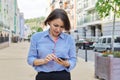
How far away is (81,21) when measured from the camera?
75.6 meters

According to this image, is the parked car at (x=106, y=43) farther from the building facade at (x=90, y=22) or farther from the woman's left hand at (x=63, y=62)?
the woman's left hand at (x=63, y=62)

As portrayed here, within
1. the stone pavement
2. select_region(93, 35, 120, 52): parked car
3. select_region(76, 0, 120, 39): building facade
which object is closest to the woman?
the stone pavement

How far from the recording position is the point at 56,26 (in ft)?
13.3

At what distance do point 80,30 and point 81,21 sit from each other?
1675 mm

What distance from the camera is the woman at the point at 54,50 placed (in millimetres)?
4078

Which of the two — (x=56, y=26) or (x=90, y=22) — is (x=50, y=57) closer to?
(x=56, y=26)

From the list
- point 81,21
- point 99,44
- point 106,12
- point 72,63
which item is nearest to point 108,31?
point 99,44

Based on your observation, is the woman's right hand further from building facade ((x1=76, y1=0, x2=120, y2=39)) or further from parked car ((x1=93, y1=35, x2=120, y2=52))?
building facade ((x1=76, y1=0, x2=120, y2=39))

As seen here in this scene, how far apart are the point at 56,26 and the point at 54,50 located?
0.79 ft

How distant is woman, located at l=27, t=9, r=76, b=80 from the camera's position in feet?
13.4

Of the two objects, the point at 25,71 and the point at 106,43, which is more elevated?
the point at 106,43

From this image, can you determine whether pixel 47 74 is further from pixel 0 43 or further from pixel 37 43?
pixel 0 43

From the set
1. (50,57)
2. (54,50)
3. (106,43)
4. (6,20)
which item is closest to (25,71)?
(54,50)

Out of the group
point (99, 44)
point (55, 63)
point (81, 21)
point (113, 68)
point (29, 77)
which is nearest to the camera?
point (55, 63)
